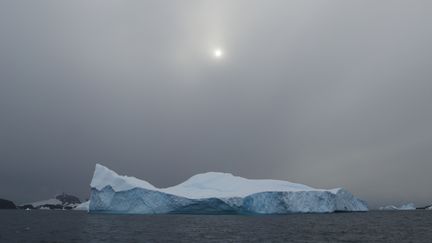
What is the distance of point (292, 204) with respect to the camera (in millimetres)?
→ 67312

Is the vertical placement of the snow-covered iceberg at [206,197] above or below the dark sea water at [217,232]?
above

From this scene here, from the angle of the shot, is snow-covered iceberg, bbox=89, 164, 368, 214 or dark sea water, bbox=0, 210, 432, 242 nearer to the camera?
dark sea water, bbox=0, 210, 432, 242

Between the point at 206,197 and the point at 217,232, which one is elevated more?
the point at 206,197

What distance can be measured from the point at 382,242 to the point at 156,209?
41.8 m

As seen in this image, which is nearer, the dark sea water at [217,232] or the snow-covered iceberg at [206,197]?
the dark sea water at [217,232]

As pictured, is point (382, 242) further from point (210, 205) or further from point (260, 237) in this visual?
point (210, 205)

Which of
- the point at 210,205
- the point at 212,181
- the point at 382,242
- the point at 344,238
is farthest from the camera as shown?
the point at 212,181

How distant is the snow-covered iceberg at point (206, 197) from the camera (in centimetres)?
6217

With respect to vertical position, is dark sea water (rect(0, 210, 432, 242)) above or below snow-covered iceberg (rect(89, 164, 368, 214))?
below

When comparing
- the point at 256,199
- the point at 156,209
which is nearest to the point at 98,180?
the point at 156,209

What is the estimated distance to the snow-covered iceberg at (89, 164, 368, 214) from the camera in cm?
6217

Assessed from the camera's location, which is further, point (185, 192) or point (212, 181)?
point (212, 181)

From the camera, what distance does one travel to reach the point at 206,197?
62.0 m

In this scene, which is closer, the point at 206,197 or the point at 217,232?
the point at 217,232
